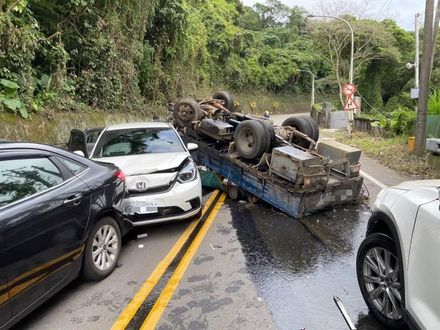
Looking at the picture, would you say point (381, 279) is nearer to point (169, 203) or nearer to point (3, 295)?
point (3, 295)

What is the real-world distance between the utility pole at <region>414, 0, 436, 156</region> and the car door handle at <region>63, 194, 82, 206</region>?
1177 cm

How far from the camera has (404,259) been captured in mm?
3127

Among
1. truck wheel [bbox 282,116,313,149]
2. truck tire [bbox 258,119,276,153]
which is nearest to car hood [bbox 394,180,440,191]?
truck tire [bbox 258,119,276,153]

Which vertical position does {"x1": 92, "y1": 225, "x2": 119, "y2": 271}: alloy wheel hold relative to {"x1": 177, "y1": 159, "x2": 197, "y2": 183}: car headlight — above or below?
below

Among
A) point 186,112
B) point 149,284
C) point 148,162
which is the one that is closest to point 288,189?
point 148,162

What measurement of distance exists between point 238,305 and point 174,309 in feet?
2.07

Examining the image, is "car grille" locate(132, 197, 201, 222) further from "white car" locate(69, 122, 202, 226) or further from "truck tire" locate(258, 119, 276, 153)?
"truck tire" locate(258, 119, 276, 153)

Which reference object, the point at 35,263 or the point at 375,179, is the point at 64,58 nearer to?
the point at 375,179

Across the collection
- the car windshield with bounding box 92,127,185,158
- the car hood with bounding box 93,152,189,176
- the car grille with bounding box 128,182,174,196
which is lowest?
the car grille with bounding box 128,182,174,196

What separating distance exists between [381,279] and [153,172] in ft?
11.9

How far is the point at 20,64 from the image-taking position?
10938 mm

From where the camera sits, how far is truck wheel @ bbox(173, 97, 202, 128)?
10969mm

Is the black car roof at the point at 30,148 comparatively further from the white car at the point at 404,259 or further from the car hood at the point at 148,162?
the white car at the point at 404,259

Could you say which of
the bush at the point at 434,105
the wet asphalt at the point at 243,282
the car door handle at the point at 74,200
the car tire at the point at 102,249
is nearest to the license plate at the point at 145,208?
the wet asphalt at the point at 243,282
